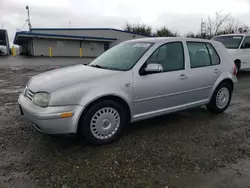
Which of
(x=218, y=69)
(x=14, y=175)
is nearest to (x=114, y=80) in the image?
(x=14, y=175)

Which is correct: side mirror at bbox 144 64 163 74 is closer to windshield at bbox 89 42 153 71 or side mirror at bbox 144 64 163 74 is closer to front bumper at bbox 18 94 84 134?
windshield at bbox 89 42 153 71

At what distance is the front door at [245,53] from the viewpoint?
1066 centimetres

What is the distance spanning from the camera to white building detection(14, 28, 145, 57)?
99.4ft

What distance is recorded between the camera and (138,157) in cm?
310

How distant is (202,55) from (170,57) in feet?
2.93

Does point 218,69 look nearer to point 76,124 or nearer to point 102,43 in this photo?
point 76,124

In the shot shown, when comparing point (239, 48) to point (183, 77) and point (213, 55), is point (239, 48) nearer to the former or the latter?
point (213, 55)

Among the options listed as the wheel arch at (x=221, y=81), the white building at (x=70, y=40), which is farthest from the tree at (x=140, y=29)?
the wheel arch at (x=221, y=81)

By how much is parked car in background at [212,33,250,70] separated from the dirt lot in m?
7.16

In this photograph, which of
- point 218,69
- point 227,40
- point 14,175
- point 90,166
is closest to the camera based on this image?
point 14,175

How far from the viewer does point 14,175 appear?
269 centimetres

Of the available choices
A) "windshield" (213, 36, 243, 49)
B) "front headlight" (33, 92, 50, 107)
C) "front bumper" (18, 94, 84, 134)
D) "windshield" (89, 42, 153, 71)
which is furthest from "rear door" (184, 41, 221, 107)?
"windshield" (213, 36, 243, 49)

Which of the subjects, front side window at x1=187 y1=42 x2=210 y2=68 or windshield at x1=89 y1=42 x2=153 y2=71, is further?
front side window at x1=187 y1=42 x2=210 y2=68

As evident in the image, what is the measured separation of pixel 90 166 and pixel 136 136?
1.13 meters
